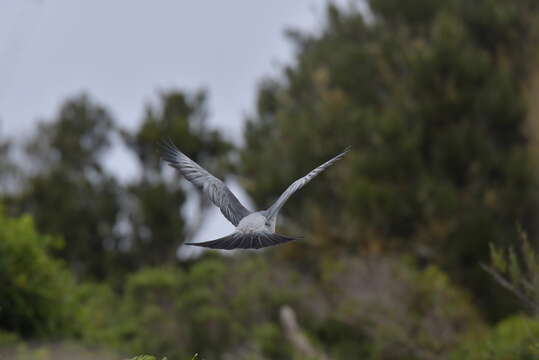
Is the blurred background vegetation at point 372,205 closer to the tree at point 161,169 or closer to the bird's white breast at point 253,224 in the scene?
the tree at point 161,169

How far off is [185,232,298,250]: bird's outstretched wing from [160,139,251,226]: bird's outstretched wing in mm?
296

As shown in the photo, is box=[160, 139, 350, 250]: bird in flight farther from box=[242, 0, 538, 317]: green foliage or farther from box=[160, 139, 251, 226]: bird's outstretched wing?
box=[242, 0, 538, 317]: green foliage

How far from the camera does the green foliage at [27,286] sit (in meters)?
7.95

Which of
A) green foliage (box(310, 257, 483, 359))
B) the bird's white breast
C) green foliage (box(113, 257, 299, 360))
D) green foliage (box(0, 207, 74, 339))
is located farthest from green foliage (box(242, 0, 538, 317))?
the bird's white breast

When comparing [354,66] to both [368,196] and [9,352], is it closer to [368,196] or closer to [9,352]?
[368,196]

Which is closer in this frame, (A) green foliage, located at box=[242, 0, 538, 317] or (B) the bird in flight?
(B) the bird in flight

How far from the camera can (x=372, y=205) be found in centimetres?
1495

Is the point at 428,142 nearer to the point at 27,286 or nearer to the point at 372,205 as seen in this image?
the point at 372,205

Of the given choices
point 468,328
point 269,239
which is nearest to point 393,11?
point 468,328

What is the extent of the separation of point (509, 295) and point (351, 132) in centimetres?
487

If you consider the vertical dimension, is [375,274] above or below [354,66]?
below

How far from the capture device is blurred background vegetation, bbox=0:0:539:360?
13.7 meters

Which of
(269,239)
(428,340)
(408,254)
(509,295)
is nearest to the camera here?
(269,239)

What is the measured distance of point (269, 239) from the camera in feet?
11.3
